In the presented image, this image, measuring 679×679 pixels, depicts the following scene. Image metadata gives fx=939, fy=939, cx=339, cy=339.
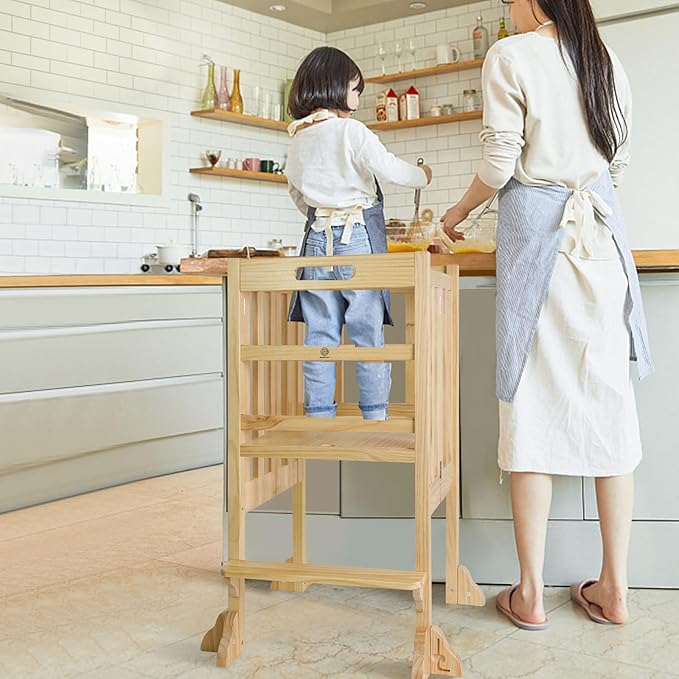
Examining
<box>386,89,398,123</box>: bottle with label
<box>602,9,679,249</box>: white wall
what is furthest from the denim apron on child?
<box>386,89,398,123</box>: bottle with label

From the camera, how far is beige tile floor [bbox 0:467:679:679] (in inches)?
81.0

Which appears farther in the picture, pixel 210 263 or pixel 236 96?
pixel 236 96

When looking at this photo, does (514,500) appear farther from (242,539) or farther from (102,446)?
(102,446)

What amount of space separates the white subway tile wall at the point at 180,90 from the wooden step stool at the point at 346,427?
9.23ft

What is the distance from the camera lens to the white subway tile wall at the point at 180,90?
470cm

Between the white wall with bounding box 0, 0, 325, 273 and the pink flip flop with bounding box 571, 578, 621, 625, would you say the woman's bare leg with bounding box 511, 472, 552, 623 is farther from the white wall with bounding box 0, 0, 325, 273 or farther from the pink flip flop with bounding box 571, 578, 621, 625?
the white wall with bounding box 0, 0, 325, 273

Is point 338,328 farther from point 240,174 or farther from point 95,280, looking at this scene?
point 240,174

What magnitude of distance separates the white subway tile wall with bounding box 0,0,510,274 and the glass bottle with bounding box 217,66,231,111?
0.13 m

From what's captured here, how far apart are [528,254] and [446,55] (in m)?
3.84

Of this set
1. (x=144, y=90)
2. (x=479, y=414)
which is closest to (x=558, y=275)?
(x=479, y=414)

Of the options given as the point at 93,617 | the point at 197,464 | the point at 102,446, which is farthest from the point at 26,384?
the point at 93,617

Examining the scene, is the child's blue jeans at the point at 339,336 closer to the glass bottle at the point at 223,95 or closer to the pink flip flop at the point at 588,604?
the pink flip flop at the point at 588,604

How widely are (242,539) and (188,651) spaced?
312 mm

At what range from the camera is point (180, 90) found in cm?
543
